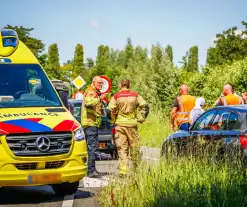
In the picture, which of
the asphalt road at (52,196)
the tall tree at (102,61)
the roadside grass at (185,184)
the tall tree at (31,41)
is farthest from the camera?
the tall tree at (102,61)

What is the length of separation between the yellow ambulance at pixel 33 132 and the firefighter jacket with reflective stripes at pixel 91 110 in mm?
1783

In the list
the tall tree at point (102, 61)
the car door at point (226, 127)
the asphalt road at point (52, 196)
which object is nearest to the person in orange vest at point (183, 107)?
the asphalt road at point (52, 196)

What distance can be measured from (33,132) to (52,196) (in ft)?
5.58

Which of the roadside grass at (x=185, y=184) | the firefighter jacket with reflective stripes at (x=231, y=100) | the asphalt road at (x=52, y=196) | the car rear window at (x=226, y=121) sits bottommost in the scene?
the asphalt road at (x=52, y=196)

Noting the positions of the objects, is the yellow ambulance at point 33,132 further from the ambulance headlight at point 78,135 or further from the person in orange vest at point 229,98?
the person in orange vest at point 229,98

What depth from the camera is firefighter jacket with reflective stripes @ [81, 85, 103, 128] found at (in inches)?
510

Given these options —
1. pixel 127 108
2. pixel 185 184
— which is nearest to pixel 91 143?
pixel 127 108

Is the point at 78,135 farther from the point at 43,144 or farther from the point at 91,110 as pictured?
the point at 91,110

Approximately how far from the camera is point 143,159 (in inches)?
423

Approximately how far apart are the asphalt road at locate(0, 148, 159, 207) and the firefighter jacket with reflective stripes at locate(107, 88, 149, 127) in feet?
4.14

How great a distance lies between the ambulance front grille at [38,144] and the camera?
9.58 metres

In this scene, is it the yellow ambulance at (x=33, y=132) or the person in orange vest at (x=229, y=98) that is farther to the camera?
the person in orange vest at (x=229, y=98)

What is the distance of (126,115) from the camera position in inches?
512

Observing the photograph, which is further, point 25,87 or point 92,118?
point 92,118
